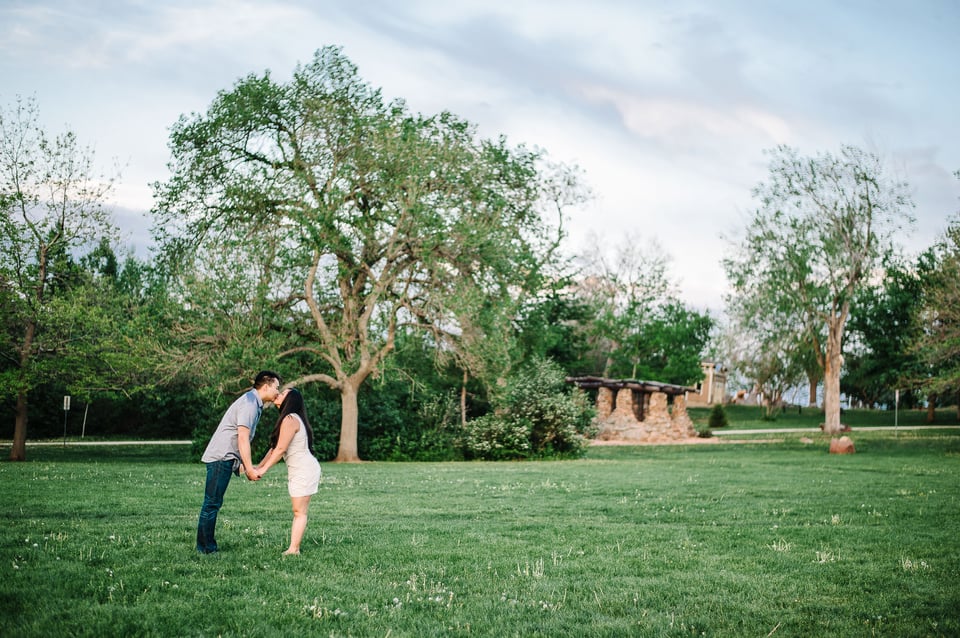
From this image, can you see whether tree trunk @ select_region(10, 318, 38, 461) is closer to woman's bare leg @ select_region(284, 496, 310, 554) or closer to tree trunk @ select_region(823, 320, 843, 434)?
woman's bare leg @ select_region(284, 496, 310, 554)

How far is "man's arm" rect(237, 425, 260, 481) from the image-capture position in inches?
323

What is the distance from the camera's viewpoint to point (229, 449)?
8641 mm

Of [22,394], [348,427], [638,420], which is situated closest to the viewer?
[22,394]

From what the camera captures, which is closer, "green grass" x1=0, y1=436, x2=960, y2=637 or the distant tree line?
"green grass" x1=0, y1=436, x2=960, y2=637

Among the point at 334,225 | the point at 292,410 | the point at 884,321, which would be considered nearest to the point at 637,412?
the point at 334,225

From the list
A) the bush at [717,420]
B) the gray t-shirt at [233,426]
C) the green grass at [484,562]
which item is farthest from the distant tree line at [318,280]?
the bush at [717,420]

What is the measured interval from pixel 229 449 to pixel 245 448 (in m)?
0.37

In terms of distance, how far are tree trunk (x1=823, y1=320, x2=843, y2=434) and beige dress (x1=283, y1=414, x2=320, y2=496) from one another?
41.7 m

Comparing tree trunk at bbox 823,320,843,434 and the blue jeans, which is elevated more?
tree trunk at bbox 823,320,843,434

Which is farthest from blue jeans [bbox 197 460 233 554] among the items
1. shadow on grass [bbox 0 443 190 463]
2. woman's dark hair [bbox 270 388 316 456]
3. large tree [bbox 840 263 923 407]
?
large tree [bbox 840 263 923 407]

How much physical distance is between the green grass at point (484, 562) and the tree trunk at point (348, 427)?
37.6 ft

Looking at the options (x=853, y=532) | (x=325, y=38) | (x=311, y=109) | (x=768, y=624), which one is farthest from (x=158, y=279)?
(x=768, y=624)

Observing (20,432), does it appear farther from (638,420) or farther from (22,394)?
(638,420)

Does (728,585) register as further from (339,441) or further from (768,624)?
(339,441)
